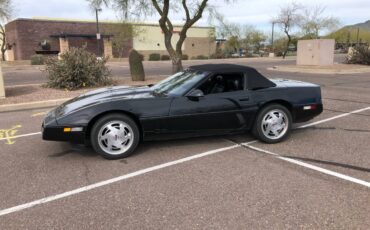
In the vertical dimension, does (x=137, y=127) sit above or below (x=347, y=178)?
above

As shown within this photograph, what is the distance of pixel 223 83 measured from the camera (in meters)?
5.23

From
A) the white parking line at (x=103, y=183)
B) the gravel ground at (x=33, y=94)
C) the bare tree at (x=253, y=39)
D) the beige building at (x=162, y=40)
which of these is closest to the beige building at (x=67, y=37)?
the beige building at (x=162, y=40)

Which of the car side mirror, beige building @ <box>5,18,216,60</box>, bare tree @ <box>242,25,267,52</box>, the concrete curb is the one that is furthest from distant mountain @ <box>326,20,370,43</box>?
the car side mirror

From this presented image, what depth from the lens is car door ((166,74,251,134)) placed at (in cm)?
482

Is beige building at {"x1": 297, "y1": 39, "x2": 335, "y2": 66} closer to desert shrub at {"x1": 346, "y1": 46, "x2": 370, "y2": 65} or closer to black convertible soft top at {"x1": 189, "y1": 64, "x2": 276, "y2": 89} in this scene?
desert shrub at {"x1": 346, "y1": 46, "x2": 370, "y2": 65}

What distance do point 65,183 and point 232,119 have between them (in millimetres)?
2547

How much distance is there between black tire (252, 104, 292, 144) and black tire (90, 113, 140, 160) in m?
1.90

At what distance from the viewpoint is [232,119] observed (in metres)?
5.11

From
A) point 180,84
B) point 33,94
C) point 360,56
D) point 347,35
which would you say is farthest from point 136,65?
point 347,35

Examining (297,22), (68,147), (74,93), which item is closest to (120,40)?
(297,22)

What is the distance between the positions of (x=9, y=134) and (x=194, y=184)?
422 centimetres

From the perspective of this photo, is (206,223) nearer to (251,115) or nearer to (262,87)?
(251,115)

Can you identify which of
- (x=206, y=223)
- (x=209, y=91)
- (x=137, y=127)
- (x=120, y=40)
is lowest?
(x=206, y=223)

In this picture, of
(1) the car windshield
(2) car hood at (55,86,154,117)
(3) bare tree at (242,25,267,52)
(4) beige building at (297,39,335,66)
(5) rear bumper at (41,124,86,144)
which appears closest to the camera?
(5) rear bumper at (41,124,86,144)
